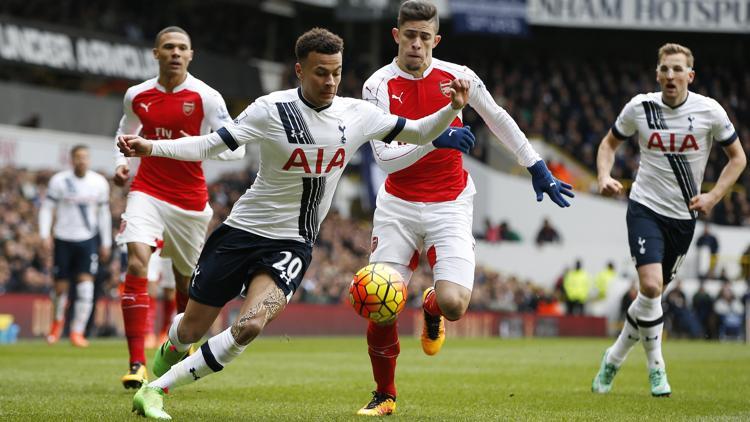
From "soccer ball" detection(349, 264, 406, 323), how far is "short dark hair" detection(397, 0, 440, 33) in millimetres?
1775

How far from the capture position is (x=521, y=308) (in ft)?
104

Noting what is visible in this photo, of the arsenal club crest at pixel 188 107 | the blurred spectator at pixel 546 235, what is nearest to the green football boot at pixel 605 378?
the arsenal club crest at pixel 188 107

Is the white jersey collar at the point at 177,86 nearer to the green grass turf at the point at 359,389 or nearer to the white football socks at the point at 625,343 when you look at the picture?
the green grass turf at the point at 359,389

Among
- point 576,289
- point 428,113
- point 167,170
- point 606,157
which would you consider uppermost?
point 428,113

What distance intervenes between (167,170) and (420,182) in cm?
277

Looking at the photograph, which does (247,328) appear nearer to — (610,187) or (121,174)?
(121,174)

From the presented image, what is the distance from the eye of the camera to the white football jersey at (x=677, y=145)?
32.6 feet

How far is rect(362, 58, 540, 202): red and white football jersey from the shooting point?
8141mm

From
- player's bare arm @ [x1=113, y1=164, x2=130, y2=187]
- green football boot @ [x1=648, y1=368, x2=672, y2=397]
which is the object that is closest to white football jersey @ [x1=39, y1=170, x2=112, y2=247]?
player's bare arm @ [x1=113, y1=164, x2=130, y2=187]

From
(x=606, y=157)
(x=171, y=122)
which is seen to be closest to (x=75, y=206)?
(x=171, y=122)

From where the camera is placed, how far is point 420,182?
8180mm

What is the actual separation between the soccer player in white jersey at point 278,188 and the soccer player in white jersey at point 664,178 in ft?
10.3

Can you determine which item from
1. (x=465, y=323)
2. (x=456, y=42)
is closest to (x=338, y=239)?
(x=465, y=323)

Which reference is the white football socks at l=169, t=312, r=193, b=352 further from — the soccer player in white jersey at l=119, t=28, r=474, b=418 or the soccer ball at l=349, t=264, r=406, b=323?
the soccer ball at l=349, t=264, r=406, b=323
